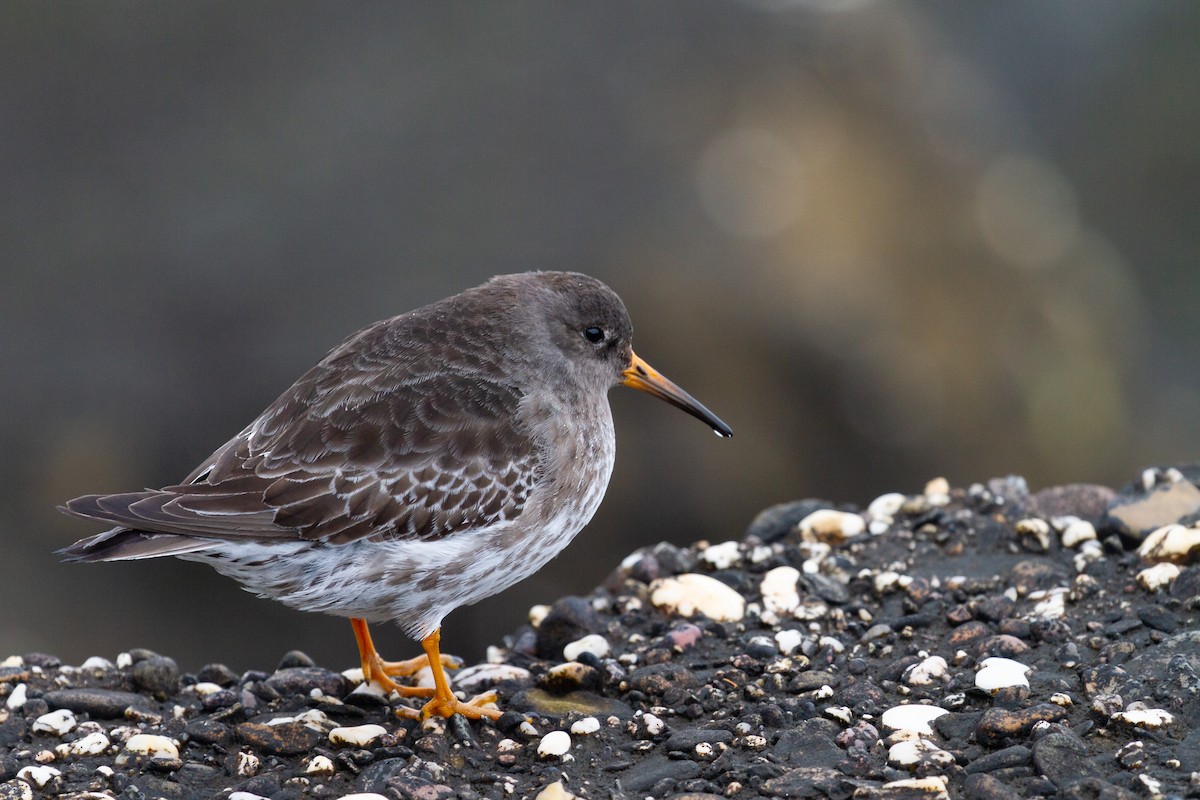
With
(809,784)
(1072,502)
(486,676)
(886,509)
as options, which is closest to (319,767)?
(486,676)

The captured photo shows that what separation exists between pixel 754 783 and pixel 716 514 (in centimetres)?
566

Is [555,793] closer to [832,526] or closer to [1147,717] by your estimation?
[1147,717]

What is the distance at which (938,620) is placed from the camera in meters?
6.37

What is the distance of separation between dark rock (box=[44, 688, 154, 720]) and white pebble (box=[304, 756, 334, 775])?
3.92 ft

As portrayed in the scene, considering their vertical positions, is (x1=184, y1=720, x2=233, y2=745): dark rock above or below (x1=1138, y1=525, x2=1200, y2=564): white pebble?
below

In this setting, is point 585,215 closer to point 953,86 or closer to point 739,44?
point 739,44

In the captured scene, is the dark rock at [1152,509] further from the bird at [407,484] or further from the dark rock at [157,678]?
the dark rock at [157,678]

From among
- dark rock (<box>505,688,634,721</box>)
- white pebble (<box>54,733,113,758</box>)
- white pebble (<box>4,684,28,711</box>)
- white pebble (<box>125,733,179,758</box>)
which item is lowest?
white pebble (<box>54,733,113,758</box>)

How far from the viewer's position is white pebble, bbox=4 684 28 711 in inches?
232

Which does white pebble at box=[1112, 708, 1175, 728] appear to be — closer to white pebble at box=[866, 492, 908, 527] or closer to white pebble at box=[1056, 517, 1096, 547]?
white pebble at box=[1056, 517, 1096, 547]

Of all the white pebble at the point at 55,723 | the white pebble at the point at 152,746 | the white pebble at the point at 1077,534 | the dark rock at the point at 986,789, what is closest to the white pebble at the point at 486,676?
the white pebble at the point at 152,746

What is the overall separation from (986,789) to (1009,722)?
0.50 m

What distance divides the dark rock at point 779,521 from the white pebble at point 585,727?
7.67 ft

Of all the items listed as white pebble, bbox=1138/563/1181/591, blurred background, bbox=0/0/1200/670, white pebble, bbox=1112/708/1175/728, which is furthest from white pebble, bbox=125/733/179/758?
white pebble, bbox=1138/563/1181/591
